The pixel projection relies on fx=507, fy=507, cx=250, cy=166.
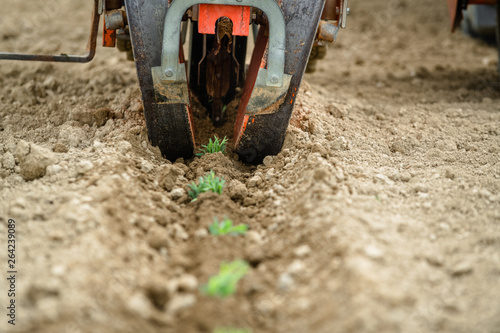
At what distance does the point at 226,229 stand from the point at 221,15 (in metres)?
0.94

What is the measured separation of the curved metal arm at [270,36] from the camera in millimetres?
2193

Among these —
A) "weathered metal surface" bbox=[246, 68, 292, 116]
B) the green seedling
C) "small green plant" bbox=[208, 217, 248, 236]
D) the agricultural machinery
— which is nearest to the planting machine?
"weathered metal surface" bbox=[246, 68, 292, 116]

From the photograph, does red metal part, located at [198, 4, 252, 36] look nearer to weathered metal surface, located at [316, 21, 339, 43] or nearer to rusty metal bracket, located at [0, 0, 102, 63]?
weathered metal surface, located at [316, 21, 339, 43]

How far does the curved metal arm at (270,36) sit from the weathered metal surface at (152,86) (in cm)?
10

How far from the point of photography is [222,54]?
269 centimetres

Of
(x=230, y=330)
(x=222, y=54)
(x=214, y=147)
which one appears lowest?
(x=230, y=330)

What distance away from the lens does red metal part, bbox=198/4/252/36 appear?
7.32 ft

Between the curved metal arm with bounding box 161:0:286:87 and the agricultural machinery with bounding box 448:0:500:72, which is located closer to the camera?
the curved metal arm with bounding box 161:0:286:87

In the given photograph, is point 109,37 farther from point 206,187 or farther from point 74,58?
point 206,187

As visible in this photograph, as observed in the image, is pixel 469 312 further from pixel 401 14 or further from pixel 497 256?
pixel 401 14

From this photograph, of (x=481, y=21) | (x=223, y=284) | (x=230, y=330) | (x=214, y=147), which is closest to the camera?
(x=230, y=330)

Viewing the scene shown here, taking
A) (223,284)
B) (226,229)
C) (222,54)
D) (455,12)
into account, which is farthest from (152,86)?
(455,12)

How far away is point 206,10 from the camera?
2232 millimetres

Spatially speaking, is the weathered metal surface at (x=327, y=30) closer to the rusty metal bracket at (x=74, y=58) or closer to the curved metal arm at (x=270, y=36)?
the curved metal arm at (x=270, y=36)
